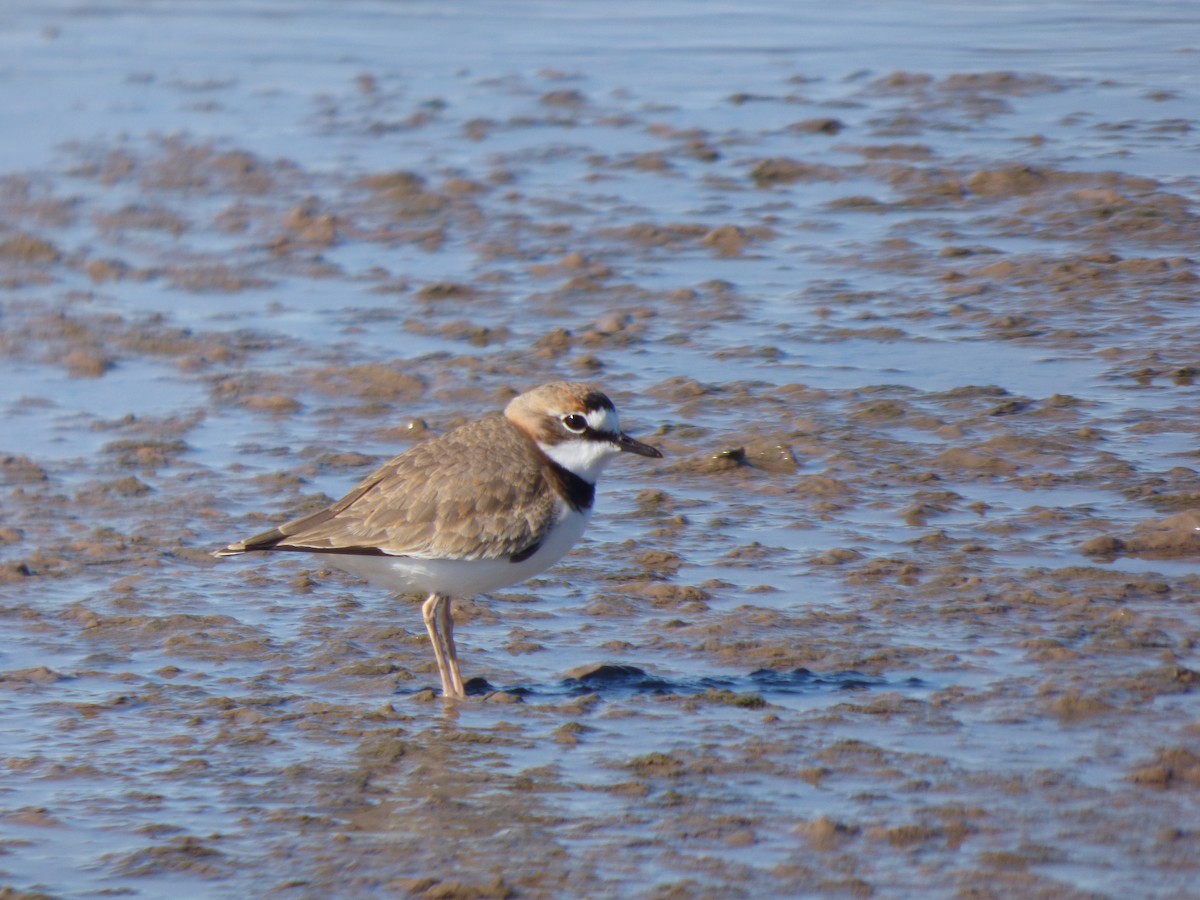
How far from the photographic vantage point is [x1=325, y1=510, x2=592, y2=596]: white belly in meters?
6.34

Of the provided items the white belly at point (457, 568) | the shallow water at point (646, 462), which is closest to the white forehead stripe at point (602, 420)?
the white belly at point (457, 568)

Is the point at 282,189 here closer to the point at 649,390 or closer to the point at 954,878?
the point at 649,390

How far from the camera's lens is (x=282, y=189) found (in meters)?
13.1

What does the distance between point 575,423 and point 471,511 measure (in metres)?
0.55

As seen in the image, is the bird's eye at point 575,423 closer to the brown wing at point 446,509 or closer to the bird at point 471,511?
the bird at point 471,511

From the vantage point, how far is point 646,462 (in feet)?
28.2

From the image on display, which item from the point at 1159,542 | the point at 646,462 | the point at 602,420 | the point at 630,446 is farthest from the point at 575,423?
the point at 1159,542

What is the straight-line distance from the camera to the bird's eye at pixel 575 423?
6.60 metres

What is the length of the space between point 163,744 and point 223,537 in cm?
207

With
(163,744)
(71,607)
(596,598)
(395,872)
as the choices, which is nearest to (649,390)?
(596,598)

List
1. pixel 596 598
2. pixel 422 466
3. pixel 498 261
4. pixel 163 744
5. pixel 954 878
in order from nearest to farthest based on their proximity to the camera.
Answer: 1. pixel 954 878
2. pixel 163 744
3. pixel 422 466
4. pixel 596 598
5. pixel 498 261

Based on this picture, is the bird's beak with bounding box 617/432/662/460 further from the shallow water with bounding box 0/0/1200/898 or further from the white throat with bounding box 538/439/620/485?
the shallow water with bounding box 0/0/1200/898

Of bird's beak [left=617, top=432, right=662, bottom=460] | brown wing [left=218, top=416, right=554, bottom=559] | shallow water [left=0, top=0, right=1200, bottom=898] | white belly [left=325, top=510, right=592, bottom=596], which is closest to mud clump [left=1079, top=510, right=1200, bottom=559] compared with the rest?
shallow water [left=0, top=0, right=1200, bottom=898]

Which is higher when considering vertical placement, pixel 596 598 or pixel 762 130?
pixel 762 130
